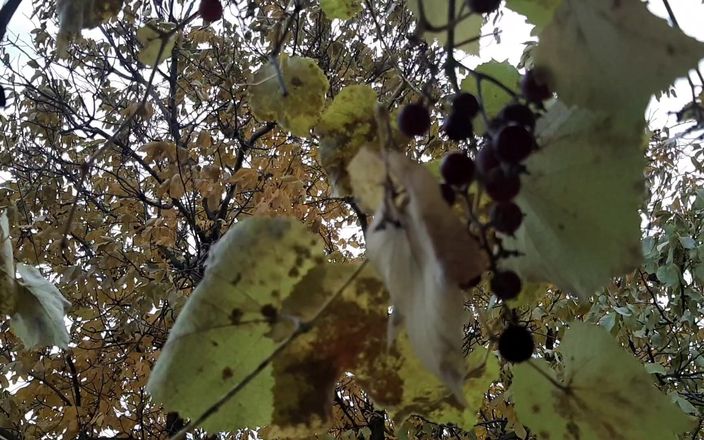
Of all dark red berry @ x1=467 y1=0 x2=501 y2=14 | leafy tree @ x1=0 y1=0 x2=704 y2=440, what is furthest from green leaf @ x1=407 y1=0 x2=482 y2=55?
dark red berry @ x1=467 y1=0 x2=501 y2=14

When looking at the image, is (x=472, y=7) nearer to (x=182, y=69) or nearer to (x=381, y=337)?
(x=381, y=337)

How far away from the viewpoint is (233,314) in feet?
1.30

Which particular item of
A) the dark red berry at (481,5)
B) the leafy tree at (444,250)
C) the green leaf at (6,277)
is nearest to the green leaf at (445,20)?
the leafy tree at (444,250)

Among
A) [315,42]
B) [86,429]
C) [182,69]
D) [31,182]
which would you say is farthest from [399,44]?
[86,429]

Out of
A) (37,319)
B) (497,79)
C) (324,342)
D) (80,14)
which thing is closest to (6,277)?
(37,319)

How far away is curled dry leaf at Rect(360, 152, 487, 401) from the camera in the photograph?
0.77 ft

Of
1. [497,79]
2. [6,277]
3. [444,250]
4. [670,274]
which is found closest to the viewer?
[444,250]

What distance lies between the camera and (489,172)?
1.03 feet

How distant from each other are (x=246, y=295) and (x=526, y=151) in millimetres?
189

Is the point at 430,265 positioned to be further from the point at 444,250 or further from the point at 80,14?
the point at 80,14

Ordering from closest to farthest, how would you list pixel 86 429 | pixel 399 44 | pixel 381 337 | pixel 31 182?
pixel 381 337 → pixel 86 429 → pixel 31 182 → pixel 399 44

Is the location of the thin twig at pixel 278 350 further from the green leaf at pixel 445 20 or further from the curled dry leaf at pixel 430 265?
the green leaf at pixel 445 20

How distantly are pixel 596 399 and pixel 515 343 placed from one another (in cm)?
7

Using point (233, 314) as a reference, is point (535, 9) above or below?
above
